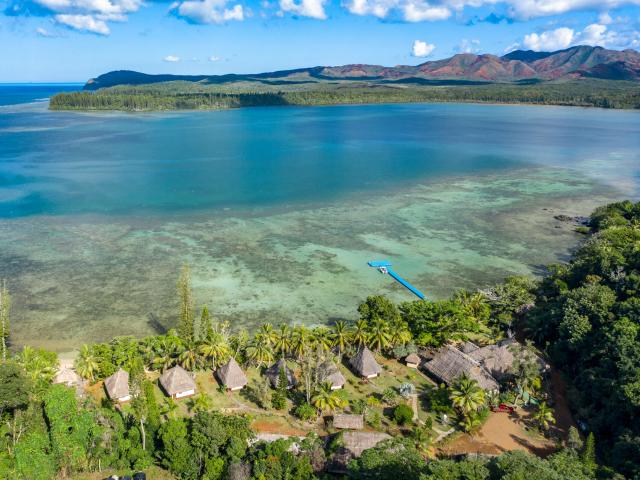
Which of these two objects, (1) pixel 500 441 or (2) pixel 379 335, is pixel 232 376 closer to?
(2) pixel 379 335

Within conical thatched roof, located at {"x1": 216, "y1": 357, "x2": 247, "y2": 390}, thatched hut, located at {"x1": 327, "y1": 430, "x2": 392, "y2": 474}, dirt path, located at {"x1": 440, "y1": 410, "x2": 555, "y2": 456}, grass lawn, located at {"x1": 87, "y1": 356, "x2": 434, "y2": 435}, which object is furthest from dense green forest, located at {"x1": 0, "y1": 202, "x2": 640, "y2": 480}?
conical thatched roof, located at {"x1": 216, "y1": 357, "x2": 247, "y2": 390}

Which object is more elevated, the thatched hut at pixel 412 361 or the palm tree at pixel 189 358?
the palm tree at pixel 189 358

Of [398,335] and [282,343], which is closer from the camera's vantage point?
[282,343]

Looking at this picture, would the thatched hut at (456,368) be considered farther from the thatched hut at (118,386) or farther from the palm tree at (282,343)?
the thatched hut at (118,386)

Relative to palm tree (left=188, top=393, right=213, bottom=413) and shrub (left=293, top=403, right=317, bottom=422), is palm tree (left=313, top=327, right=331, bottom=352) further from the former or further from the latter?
palm tree (left=188, top=393, right=213, bottom=413)

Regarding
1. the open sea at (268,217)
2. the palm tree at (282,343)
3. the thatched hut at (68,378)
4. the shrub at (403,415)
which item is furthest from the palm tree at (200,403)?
the shrub at (403,415)

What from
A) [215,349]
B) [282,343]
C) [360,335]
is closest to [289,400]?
[282,343]
